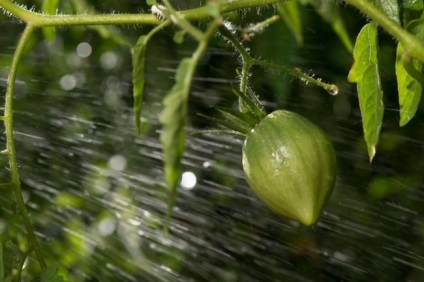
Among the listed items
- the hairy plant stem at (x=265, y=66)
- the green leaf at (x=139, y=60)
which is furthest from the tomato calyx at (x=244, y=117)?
the green leaf at (x=139, y=60)

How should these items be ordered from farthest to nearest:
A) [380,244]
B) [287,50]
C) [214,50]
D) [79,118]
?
[79,118], [214,50], [380,244], [287,50]

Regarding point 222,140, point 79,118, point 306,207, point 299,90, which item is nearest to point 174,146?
point 306,207

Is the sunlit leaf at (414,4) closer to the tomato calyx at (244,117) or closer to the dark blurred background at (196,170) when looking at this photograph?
the tomato calyx at (244,117)

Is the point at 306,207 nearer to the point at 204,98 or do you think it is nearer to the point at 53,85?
the point at 204,98

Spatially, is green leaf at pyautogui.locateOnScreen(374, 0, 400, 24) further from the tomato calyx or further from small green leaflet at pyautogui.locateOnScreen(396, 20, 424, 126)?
the tomato calyx

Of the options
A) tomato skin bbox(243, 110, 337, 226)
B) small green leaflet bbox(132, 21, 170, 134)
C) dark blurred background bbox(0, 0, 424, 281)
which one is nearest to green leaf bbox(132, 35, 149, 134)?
small green leaflet bbox(132, 21, 170, 134)
